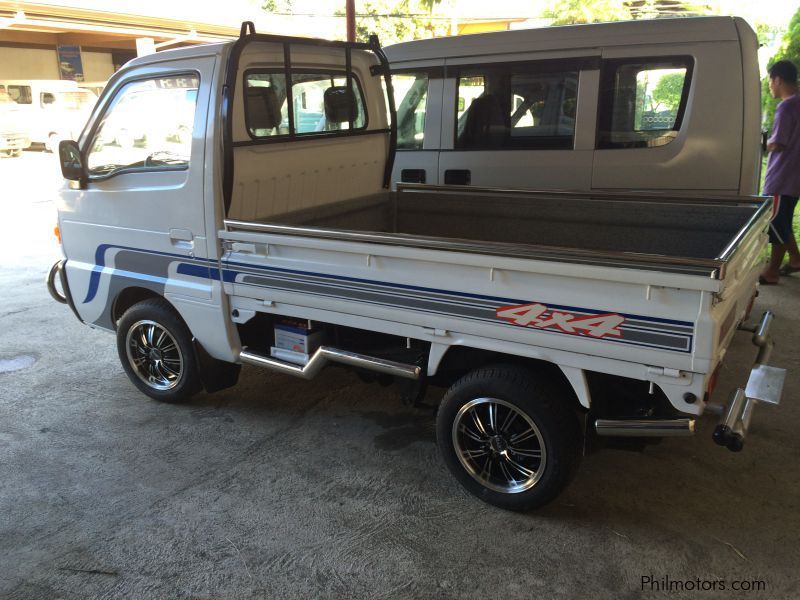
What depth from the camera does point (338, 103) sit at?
4262 millimetres

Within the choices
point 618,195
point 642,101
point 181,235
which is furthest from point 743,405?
point 642,101

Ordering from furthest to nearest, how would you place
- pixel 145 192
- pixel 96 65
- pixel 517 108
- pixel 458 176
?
pixel 96 65 < pixel 458 176 < pixel 517 108 < pixel 145 192

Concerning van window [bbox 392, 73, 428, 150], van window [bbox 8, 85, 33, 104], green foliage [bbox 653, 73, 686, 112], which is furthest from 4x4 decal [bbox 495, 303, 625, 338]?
van window [bbox 8, 85, 33, 104]

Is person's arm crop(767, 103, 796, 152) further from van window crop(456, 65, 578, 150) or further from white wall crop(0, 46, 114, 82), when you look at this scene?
white wall crop(0, 46, 114, 82)

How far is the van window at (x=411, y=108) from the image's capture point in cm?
621

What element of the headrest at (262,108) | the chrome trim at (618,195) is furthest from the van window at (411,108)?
the headrest at (262,108)

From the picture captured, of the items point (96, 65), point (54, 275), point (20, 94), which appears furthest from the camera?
point (96, 65)

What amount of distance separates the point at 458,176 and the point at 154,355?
306 centimetres

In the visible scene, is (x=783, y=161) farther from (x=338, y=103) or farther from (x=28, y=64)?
(x=28, y=64)

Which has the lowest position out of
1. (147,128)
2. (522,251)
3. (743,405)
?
(743,405)

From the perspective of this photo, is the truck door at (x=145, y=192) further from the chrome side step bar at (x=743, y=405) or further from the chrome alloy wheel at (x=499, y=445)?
the chrome side step bar at (x=743, y=405)

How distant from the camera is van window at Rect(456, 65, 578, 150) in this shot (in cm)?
551

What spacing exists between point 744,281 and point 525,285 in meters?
1.14

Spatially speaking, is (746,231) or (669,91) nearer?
(746,231)
